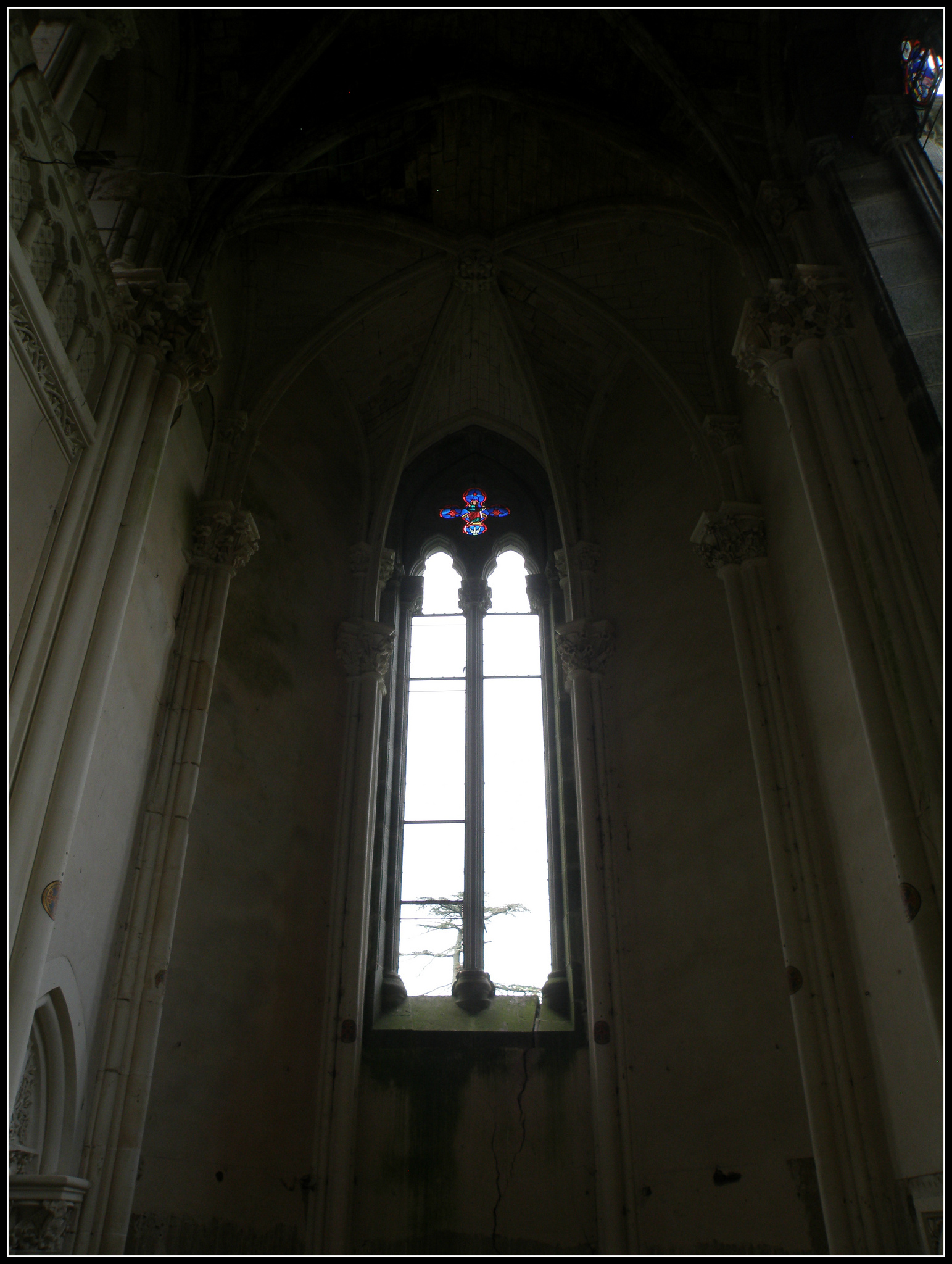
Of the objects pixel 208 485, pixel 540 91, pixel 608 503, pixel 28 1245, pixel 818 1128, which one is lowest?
pixel 28 1245

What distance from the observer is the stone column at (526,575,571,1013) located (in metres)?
8.95

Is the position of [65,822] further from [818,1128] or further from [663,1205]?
[663,1205]

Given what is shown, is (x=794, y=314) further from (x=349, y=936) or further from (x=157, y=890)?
(x=349, y=936)

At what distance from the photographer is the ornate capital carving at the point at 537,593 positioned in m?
11.2

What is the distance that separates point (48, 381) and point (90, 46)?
2377mm

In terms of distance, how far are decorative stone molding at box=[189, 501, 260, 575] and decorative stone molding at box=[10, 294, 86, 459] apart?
7.58 feet

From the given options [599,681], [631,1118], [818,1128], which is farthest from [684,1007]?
[599,681]

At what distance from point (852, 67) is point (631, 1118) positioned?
8362 mm

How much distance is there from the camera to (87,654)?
17.5ft

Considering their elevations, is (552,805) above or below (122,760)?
above

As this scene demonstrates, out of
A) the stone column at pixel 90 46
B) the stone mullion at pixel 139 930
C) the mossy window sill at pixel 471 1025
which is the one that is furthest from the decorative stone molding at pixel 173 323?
the mossy window sill at pixel 471 1025

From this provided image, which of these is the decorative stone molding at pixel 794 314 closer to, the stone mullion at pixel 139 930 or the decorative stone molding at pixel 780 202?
the decorative stone molding at pixel 780 202

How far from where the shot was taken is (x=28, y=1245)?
5004 millimetres

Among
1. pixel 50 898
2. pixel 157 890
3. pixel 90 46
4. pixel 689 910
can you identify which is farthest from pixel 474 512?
pixel 50 898
